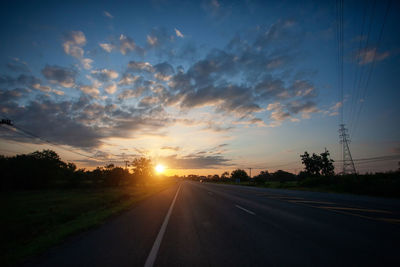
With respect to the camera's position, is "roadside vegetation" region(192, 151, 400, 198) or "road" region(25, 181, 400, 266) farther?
"roadside vegetation" region(192, 151, 400, 198)

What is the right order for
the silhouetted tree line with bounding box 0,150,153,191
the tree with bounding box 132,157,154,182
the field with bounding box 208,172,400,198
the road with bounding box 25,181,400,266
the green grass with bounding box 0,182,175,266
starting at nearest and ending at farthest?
the road with bounding box 25,181,400,266, the green grass with bounding box 0,182,175,266, the field with bounding box 208,172,400,198, the silhouetted tree line with bounding box 0,150,153,191, the tree with bounding box 132,157,154,182

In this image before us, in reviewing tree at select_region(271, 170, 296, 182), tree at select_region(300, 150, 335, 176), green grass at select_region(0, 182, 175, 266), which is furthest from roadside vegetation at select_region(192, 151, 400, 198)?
tree at select_region(271, 170, 296, 182)

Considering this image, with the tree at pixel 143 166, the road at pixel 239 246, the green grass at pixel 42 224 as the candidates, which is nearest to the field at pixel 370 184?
the road at pixel 239 246

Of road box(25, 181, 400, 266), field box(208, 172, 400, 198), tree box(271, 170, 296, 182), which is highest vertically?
tree box(271, 170, 296, 182)

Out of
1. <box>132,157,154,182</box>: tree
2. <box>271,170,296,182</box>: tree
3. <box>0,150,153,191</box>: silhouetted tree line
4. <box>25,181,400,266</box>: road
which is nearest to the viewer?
<box>25,181,400,266</box>: road

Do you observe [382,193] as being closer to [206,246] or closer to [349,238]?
[349,238]

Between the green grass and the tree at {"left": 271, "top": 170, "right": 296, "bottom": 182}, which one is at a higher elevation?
the tree at {"left": 271, "top": 170, "right": 296, "bottom": 182}

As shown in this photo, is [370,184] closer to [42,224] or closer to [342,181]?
[342,181]

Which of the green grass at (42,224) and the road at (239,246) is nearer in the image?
the road at (239,246)

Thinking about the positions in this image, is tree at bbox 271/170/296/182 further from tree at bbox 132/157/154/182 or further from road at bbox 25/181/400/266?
road at bbox 25/181/400/266

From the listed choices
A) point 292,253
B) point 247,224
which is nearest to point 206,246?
point 292,253

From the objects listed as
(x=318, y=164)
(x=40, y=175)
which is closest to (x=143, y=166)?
(x=40, y=175)

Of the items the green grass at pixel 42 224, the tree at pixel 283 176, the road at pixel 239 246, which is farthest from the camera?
the tree at pixel 283 176

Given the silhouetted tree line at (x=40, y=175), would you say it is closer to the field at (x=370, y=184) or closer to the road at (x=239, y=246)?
the field at (x=370, y=184)
